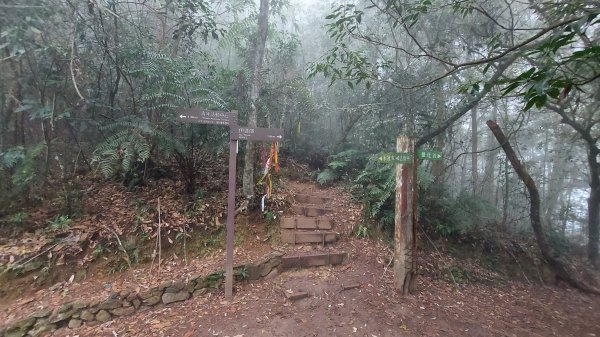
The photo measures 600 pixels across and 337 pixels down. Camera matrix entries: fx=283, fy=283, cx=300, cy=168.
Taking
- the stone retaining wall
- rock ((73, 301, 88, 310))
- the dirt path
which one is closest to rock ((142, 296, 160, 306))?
the stone retaining wall

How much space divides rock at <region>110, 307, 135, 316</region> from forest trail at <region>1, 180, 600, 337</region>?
64 mm

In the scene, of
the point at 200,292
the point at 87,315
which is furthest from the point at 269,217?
the point at 87,315

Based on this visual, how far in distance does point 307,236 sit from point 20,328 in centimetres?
405

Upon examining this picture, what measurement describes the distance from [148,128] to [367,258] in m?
4.49

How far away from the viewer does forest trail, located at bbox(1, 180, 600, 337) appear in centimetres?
357

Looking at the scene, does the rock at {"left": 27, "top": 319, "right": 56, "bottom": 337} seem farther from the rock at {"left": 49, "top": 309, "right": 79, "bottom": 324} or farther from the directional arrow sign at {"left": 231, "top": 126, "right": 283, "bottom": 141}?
Result: the directional arrow sign at {"left": 231, "top": 126, "right": 283, "bottom": 141}

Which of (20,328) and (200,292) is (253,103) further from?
(20,328)

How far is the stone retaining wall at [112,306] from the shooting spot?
3.31 meters

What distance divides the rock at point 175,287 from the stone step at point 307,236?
74.8 inches

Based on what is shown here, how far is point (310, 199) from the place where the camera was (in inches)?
266

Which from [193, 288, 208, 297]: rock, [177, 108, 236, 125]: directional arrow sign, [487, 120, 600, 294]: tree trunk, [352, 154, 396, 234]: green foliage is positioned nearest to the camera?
[177, 108, 236, 125]: directional arrow sign

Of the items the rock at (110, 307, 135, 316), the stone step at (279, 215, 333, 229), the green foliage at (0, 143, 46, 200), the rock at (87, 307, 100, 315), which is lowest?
the rock at (110, 307, 135, 316)

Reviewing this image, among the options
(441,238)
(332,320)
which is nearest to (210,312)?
(332,320)

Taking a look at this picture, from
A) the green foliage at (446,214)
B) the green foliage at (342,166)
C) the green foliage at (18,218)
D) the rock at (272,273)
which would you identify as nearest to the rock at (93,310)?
the green foliage at (18,218)
